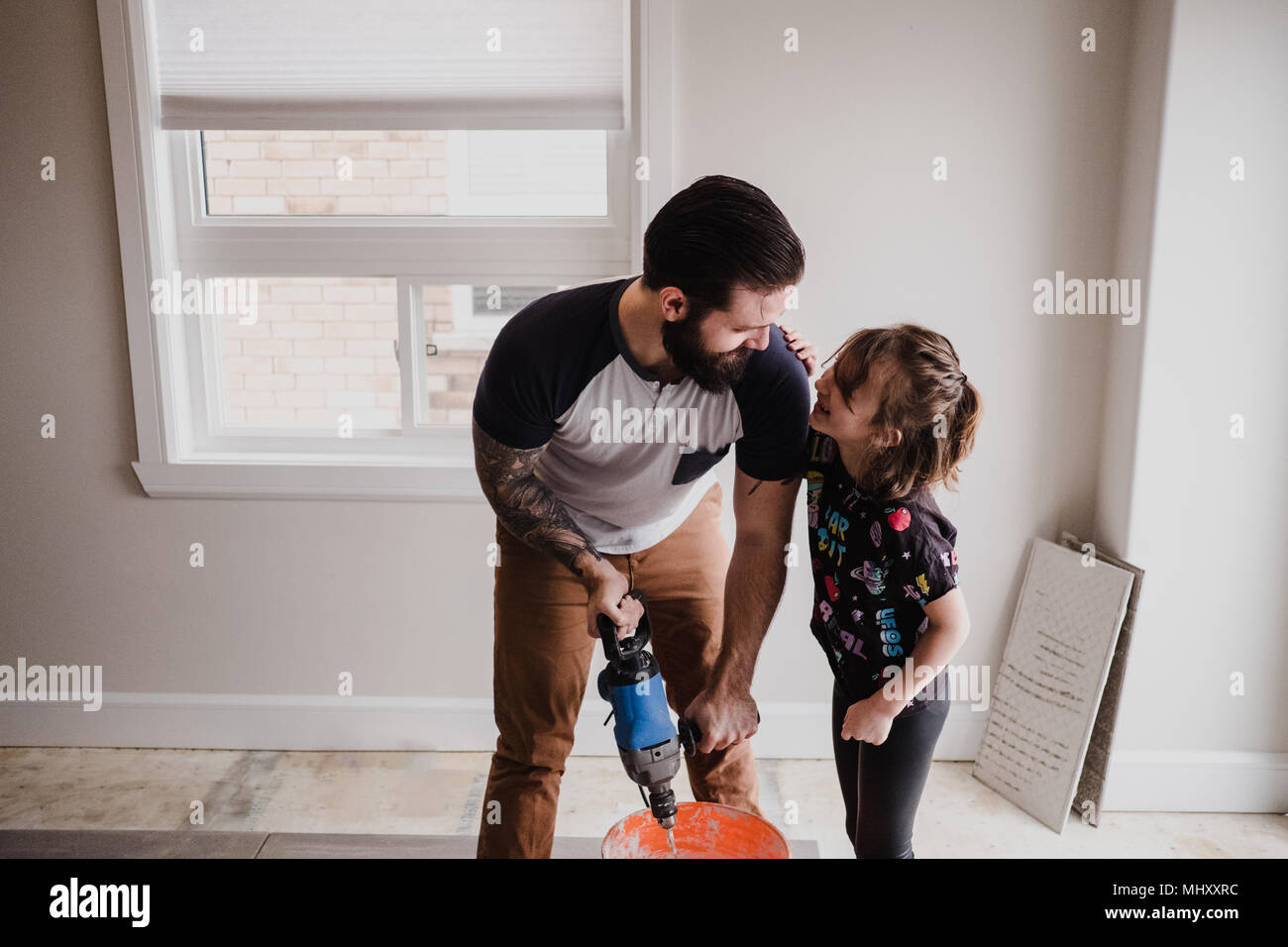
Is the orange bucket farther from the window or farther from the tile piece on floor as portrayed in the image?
the window

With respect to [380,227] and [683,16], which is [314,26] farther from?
[683,16]

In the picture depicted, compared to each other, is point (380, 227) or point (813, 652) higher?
point (380, 227)

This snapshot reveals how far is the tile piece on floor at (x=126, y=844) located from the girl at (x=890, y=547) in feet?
2.85

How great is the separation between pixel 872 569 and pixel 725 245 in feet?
1.73

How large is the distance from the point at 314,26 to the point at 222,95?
0.94ft

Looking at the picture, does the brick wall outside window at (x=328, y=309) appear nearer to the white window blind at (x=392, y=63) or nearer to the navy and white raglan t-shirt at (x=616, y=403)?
the white window blind at (x=392, y=63)

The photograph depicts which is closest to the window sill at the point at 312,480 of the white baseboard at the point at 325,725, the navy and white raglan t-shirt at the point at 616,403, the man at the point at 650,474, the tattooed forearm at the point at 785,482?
→ the white baseboard at the point at 325,725

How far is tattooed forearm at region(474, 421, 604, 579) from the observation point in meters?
1.42

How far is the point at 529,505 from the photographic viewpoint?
1459mm

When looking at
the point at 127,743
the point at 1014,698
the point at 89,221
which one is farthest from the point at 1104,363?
the point at 127,743

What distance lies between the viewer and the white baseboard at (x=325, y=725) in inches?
95.2

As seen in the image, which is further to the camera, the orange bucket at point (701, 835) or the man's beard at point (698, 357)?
the man's beard at point (698, 357)

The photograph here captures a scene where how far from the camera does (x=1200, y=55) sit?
1948 millimetres
